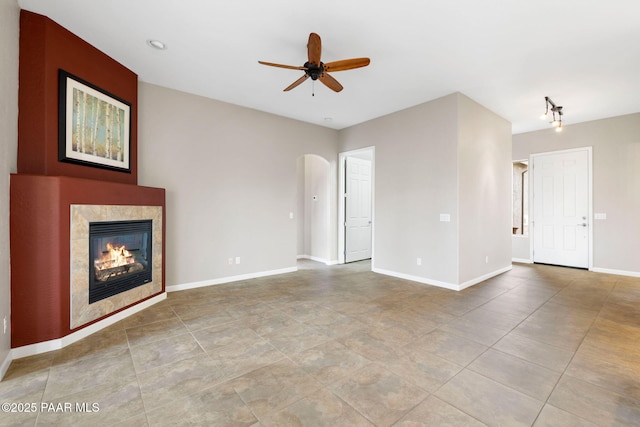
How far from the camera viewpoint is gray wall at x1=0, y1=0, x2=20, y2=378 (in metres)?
2.19

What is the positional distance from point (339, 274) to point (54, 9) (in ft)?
16.8

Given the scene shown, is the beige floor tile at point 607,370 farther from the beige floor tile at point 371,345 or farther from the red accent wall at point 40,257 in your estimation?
the red accent wall at point 40,257

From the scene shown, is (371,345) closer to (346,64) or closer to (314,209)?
(346,64)

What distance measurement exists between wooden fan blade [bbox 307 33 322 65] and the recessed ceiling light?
1.77m

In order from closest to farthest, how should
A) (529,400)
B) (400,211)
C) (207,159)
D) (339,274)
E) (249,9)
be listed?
(529,400), (249,9), (207,159), (400,211), (339,274)

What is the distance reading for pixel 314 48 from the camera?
103 inches

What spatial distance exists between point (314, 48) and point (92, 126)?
2.64 m

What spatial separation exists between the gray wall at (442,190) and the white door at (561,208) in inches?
54.8

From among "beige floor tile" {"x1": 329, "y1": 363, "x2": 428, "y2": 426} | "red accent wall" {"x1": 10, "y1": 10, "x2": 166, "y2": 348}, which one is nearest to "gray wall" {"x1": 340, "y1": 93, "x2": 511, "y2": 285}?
"beige floor tile" {"x1": 329, "y1": 363, "x2": 428, "y2": 426}

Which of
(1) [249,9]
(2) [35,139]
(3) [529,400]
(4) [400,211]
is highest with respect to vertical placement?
(1) [249,9]

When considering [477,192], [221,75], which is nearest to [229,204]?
[221,75]

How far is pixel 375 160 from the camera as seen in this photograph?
18.5 ft

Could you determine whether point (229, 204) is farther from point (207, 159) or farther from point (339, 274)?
point (339, 274)

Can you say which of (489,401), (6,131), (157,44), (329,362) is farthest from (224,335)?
(157,44)
